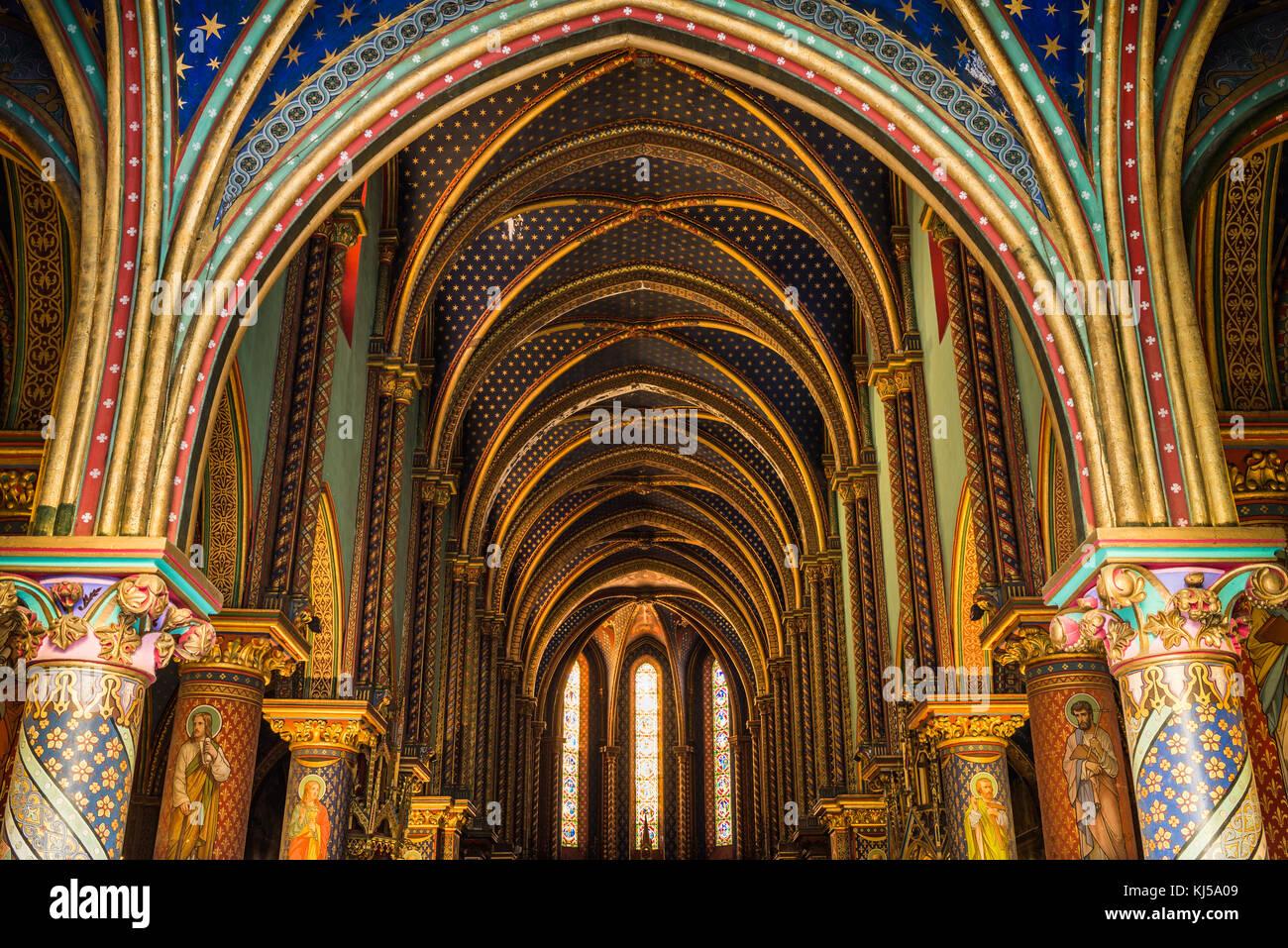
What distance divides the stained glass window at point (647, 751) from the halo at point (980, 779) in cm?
2477

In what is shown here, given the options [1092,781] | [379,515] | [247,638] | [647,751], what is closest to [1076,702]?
[1092,781]

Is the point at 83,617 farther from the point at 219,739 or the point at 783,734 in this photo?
the point at 783,734

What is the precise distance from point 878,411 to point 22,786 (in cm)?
1141

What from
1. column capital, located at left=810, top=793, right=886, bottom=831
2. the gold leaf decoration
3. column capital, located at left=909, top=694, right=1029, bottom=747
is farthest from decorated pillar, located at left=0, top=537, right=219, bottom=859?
column capital, located at left=810, top=793, right=886, bottom=831

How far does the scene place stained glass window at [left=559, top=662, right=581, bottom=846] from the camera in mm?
34625

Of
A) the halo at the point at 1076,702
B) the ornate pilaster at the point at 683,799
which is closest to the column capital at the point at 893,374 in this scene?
the halo at the point at 1076,702

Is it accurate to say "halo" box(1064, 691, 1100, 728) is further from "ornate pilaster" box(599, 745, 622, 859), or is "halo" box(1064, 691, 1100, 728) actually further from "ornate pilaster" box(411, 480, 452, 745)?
"ornate pilaster" box(599, 745, 622, 859)

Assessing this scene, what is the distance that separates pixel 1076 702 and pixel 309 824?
6.73 m

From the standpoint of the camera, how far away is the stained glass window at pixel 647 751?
35.2 meters

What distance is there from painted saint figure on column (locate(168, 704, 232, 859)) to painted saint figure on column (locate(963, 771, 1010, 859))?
6363 mm

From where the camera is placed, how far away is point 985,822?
432 inches

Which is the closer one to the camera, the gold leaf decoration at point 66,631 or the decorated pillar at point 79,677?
the decorated pillar at point 79,677

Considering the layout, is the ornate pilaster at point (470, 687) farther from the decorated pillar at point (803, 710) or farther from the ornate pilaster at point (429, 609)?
the decorated pillar at point (803, 710)
